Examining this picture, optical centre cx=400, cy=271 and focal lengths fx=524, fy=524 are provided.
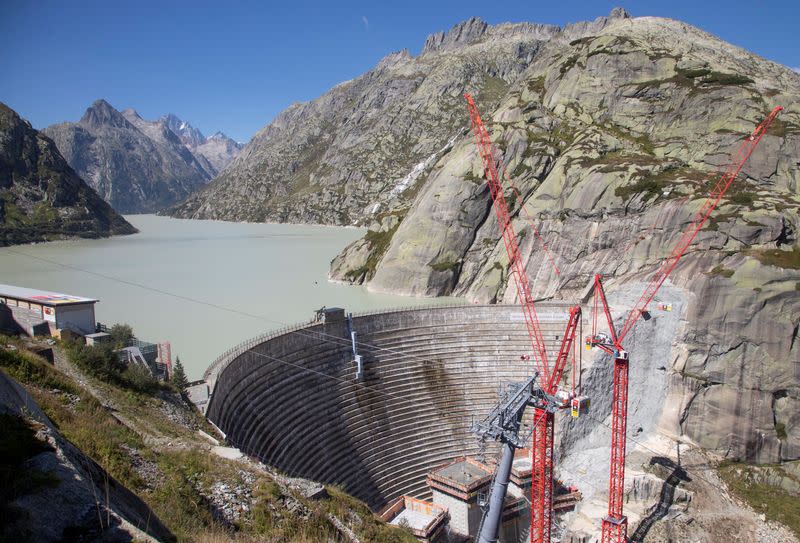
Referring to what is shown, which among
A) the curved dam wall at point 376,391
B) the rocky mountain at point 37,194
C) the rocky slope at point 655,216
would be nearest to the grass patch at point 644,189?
the rocky slope at point 655,216

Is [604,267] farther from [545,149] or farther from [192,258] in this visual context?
[192,258]

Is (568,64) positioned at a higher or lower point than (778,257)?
higher

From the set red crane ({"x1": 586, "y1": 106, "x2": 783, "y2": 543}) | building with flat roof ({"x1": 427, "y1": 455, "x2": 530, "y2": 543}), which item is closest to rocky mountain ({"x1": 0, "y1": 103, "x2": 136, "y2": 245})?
building with flat roof ({"x1": 427, "y1": 455, "x2": 530, "y2": 543})

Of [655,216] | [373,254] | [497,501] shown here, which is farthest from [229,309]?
[655,216]

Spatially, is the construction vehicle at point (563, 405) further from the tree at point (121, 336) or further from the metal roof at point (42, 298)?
the metal roof at point (42, 298)

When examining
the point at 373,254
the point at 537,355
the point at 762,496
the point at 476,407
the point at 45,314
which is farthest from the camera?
the point at 373,254

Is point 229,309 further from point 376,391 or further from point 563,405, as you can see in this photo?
point 563,405

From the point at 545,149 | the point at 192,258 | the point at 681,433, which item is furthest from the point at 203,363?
the point at 192,258
